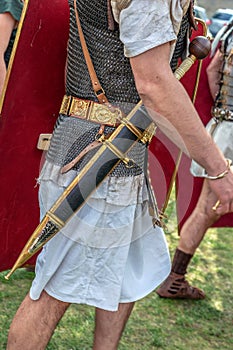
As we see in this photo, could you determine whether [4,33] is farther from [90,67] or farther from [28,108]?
[90,67]

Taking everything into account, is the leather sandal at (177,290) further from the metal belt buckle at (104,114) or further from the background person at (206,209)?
the metal belt buckle at (104,114)

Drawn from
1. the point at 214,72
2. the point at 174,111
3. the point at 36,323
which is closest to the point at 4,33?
the point at 174,111

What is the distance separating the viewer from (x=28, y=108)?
2.58 metres

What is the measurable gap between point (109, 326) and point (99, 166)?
65cm

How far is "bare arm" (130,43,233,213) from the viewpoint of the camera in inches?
76.0

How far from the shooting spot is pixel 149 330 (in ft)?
11.1

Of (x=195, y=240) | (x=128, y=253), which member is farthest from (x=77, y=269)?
(x=195, y=240)

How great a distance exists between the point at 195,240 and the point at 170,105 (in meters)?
1.89

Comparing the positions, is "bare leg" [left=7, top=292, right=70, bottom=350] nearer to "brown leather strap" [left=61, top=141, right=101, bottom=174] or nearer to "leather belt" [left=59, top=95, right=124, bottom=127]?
"brown leather strap" [left=61, top=141, right=101, bottom=174]

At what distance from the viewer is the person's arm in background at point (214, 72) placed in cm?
355

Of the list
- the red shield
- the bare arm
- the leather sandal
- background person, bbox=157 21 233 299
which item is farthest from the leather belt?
the leather sandal

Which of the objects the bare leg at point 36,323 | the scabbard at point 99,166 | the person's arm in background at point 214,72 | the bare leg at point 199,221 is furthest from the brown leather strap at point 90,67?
the bare leg at point 199,221

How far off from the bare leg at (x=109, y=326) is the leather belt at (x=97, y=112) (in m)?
0.71

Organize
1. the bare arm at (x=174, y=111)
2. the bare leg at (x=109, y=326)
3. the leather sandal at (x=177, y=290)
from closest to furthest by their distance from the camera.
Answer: the bare arm at (x=174, y=111), the bare leg at (x=109, y=326), the leather sandal at (x=177, y=290)
